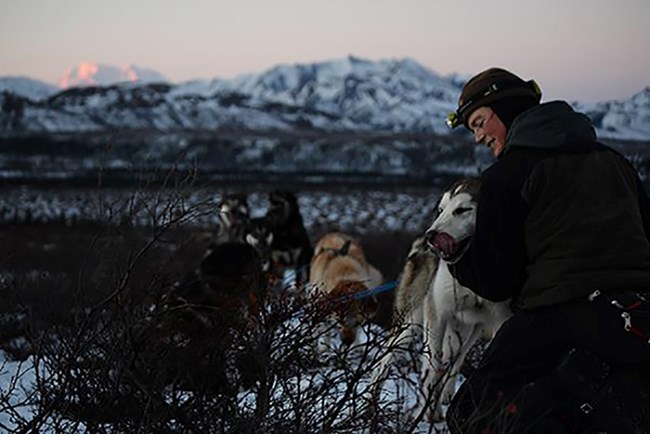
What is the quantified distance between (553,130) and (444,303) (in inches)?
60.2

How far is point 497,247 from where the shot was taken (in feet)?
10.9

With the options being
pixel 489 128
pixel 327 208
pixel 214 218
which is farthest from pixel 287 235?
pixel 327 208

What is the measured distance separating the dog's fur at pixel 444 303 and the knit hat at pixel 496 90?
1.68ft

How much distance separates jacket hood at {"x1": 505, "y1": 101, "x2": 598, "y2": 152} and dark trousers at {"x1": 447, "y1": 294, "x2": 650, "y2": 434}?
0.63 meters

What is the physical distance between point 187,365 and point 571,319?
1.53m

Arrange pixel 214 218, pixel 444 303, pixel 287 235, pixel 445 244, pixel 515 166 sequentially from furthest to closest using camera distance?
1. pixel 214 218
2. pixel 287 235
3. pixel 444 303
4. pixel 445 244
5. pixel 515 166

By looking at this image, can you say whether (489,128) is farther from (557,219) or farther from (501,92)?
(557,219)

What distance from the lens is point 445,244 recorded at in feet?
12.1

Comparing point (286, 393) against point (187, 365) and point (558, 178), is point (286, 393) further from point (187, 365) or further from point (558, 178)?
point (558, 178)

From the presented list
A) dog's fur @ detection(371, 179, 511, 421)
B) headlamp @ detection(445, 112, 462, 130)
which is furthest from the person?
headlamp @ detection(445, 112, 462, 130)

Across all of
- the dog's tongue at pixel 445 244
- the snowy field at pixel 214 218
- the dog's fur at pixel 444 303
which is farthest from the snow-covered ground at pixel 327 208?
the dog's tongue at pixel 445 244

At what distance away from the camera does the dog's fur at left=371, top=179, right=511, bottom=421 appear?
3.74 metres

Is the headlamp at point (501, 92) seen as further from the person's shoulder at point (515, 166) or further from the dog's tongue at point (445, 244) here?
the dog's tongue at point (445, 244)

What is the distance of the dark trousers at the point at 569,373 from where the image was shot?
3.11 metres
